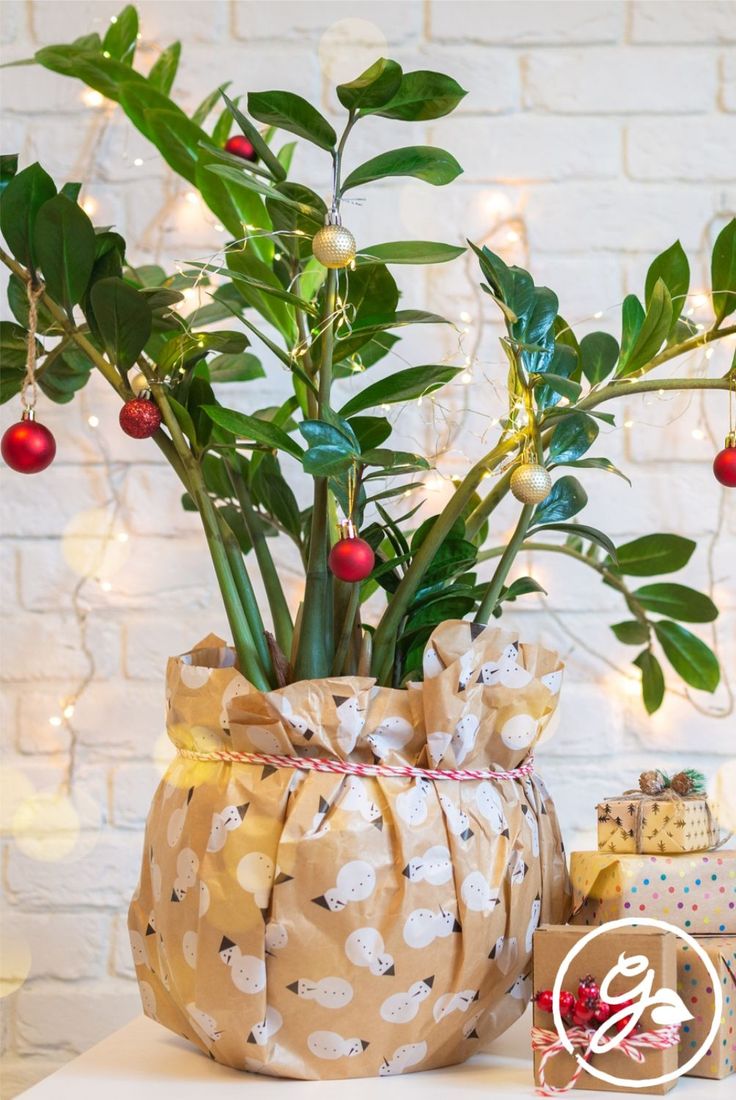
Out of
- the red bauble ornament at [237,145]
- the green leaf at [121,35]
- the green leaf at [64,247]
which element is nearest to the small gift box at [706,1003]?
the green leaf at [64,247]

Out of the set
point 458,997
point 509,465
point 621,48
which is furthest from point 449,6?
point 458,997

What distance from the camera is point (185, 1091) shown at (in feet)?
2.46

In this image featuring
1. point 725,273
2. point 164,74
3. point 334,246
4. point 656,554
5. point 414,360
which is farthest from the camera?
point 414,360

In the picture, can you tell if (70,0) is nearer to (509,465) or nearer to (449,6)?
(449,6)

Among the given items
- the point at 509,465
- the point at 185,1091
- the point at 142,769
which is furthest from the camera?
the point at 142,769

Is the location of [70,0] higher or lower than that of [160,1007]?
higher

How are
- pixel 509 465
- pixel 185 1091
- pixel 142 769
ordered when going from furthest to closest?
1. pixel 142 769
2. pixel 509 465
3. pixel 185 1091

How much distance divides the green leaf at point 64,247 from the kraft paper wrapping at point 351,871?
11.1 inches

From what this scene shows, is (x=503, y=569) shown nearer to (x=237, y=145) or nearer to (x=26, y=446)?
(x=26, y=446)

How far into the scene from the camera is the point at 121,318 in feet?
2.66

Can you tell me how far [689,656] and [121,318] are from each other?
0.62 meters

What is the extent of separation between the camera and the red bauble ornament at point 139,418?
791 millimetres

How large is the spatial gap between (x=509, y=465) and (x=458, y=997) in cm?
38

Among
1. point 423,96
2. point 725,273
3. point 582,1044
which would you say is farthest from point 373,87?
point 582,1044
